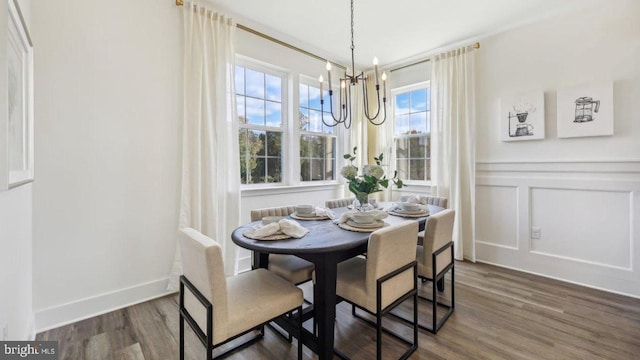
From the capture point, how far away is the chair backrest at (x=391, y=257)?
1479 mm

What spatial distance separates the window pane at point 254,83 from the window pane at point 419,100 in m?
2.16

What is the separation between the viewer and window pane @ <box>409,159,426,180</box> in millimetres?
3926

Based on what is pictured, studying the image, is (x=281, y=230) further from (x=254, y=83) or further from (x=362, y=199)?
(x=254, y=83)

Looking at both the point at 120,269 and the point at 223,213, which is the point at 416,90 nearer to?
the point at 223,213

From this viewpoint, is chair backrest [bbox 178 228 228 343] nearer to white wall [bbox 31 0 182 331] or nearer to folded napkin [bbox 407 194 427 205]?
white wall [bbox 31 0 182 331]

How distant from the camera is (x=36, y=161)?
1896 mm

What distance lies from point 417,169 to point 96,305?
12.5 feet

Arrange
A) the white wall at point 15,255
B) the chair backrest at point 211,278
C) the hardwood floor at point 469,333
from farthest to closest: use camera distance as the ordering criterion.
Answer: the hardwood floor at point 469,333, the chair backrest at point 211,278, the white wall at point 15,255

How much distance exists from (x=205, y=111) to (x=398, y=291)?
2227mm

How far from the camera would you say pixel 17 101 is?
1250 mm

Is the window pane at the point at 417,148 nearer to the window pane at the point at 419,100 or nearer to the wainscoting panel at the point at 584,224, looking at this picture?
the window pane at the point at 419,100

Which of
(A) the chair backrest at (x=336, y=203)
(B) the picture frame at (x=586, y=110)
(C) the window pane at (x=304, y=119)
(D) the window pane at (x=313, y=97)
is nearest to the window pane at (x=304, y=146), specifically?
(C) the window pane at (x=304, y=119)

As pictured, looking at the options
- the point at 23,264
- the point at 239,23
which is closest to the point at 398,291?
the point at 23,264

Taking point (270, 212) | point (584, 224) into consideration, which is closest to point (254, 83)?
point (270, 212)
